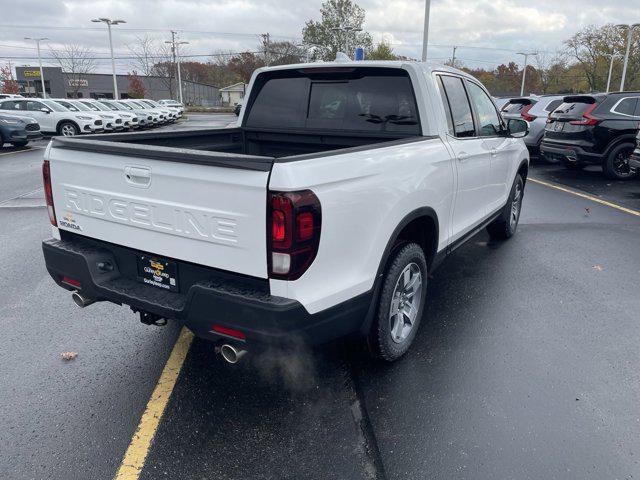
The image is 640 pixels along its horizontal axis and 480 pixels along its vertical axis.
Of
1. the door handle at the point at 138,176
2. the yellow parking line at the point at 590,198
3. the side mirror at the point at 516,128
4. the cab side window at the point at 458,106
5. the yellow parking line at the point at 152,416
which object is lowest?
the yellow parking line at the point at 152,416

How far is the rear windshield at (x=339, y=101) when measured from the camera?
3881 millimetres

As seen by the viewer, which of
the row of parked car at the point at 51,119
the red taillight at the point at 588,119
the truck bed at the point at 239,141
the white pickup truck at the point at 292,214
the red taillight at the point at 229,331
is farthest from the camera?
the row of parked car at the point at 51,119

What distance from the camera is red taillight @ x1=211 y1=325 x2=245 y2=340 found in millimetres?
2548

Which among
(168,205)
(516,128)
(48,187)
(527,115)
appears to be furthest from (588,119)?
(48,187)

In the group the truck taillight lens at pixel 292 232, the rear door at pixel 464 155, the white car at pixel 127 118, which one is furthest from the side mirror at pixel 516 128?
the white car at pixel 127 118

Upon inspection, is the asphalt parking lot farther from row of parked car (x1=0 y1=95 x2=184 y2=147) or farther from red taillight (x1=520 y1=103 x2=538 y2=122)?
row of parked car (x1=0 y1=95 x2=184 y2=147)

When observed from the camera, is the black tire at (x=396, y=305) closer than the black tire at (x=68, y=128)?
Yes

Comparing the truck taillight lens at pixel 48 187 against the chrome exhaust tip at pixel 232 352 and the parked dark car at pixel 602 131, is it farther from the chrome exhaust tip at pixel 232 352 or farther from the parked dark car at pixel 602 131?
the parked dark car at pixel 602 131

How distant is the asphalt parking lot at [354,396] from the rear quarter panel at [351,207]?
2.64 feet

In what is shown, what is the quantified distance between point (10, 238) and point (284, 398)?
5.19m

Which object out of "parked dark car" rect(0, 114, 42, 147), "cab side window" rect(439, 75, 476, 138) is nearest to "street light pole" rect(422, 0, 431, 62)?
"parked dark car" rect(0, 114, 42, 147)

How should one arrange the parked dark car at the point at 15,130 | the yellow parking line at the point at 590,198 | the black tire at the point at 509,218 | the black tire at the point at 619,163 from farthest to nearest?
the parked dark car at the point at 15,130 → the black tire at the point at 619,163 → the yellow parking line at the point at 590,198 → the black tire at the point at 509,218

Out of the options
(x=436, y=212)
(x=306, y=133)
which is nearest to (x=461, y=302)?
(x=436, y=212)

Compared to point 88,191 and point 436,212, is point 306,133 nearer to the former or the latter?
point 436,212
